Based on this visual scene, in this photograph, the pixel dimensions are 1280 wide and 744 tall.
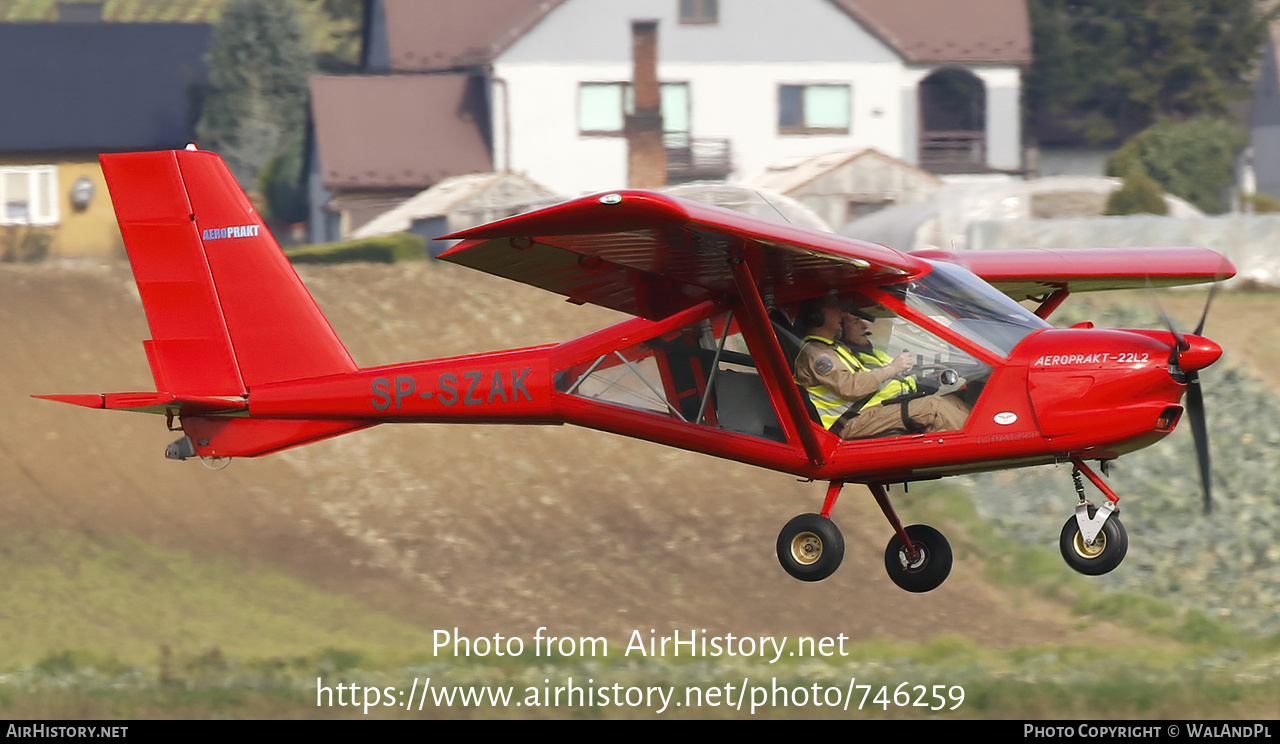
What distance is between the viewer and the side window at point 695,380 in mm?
11312

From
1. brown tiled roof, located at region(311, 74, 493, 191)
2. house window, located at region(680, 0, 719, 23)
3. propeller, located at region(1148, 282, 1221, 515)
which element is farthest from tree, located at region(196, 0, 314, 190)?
propeller, located at region(1148, 282, 1221, 515)

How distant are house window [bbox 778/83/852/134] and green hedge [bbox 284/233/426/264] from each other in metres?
15.1

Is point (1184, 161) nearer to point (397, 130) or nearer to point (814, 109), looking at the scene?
point (814, 109)

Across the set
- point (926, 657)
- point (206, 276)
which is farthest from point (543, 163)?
point (206, 276)

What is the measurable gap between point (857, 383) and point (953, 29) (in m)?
39.4

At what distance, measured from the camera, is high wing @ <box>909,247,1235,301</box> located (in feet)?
42.6

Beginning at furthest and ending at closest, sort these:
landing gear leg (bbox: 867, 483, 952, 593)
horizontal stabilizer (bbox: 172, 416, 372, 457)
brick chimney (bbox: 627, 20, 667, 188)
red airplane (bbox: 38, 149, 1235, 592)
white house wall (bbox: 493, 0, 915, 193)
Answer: brick chimney (bbox: 627, 20, 667, 188), white house wall (bbox: 493, 0, 915, 193), horizontal stabilizer (bbox: 172, 416, 372, 457), landing gear leg (bbox: 867, 483, 952, 593), red airplane (bbox: 38, 149, 1235, 592)

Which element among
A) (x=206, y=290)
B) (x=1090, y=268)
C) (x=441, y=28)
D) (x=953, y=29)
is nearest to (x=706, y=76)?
(x=441, y=28)

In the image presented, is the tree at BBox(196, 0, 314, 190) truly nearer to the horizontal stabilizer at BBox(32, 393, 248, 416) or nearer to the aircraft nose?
the horizontal stabilizer at BBox(32, 393, 248, 416)

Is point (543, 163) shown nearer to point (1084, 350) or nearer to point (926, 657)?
point (926, 657)

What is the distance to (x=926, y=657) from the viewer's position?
21250 millimetres

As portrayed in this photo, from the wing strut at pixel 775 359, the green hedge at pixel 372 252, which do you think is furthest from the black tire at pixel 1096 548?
the green hedge at pixel 372 252

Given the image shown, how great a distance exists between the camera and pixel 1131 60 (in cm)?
5581

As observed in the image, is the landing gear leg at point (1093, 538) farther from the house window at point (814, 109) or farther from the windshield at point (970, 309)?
the house window at point (814, 109)
